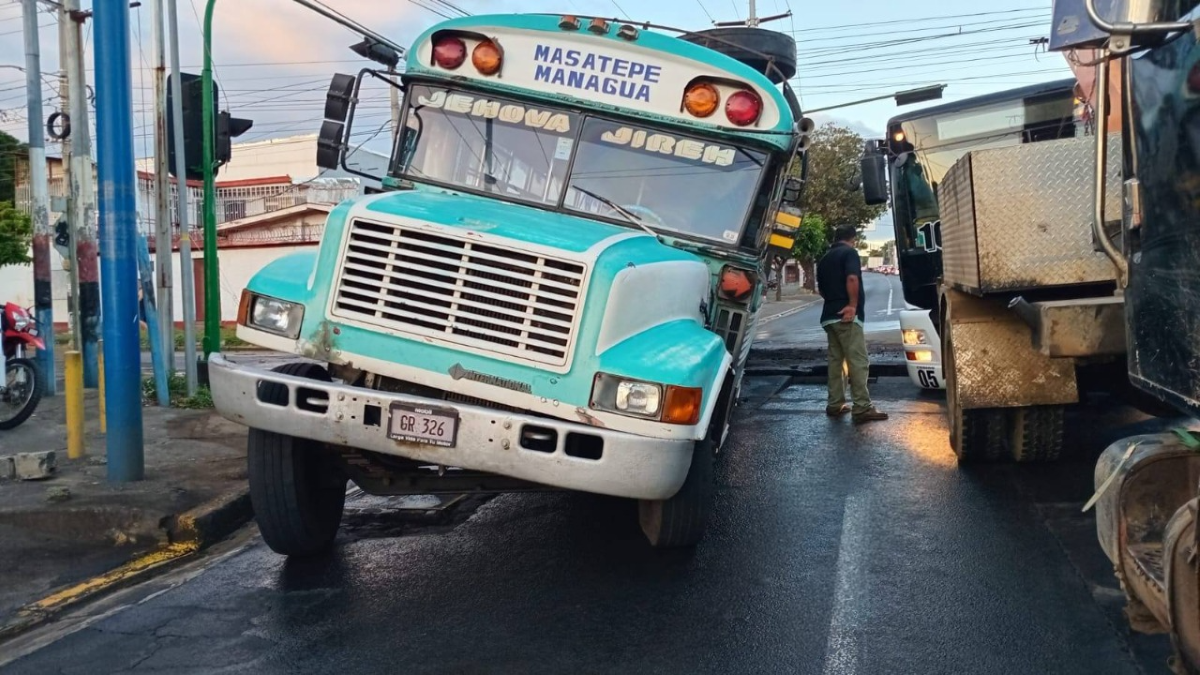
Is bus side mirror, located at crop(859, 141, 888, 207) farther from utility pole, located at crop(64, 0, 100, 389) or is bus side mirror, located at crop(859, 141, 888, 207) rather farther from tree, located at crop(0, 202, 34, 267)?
tree, located at crop(0, 202, 34, 267)

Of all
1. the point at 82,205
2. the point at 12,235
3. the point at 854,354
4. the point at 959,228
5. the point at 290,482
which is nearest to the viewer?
the point at 290,482

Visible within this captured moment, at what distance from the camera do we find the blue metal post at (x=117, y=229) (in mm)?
6613

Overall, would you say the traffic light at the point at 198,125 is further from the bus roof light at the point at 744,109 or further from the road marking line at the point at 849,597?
the road marking line at the point at 849,597

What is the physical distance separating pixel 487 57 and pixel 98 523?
353 centimetres

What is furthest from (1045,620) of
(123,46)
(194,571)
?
(123,46)

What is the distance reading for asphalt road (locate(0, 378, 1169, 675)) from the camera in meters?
4.15

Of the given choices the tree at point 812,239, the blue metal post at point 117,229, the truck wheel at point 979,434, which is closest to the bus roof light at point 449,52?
the blue metal post at point 117,229

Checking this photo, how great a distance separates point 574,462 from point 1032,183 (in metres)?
3.41

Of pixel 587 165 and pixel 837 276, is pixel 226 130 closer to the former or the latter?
pixel 587 165

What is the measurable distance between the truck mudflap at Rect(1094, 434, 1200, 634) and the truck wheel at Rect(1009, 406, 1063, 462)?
3.78 meters

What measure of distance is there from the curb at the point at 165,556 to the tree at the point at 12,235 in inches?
924

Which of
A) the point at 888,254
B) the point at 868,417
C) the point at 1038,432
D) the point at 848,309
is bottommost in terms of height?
the point at 888,254

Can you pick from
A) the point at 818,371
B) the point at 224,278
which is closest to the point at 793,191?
the point at 818,371

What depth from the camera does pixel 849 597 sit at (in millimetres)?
4844
